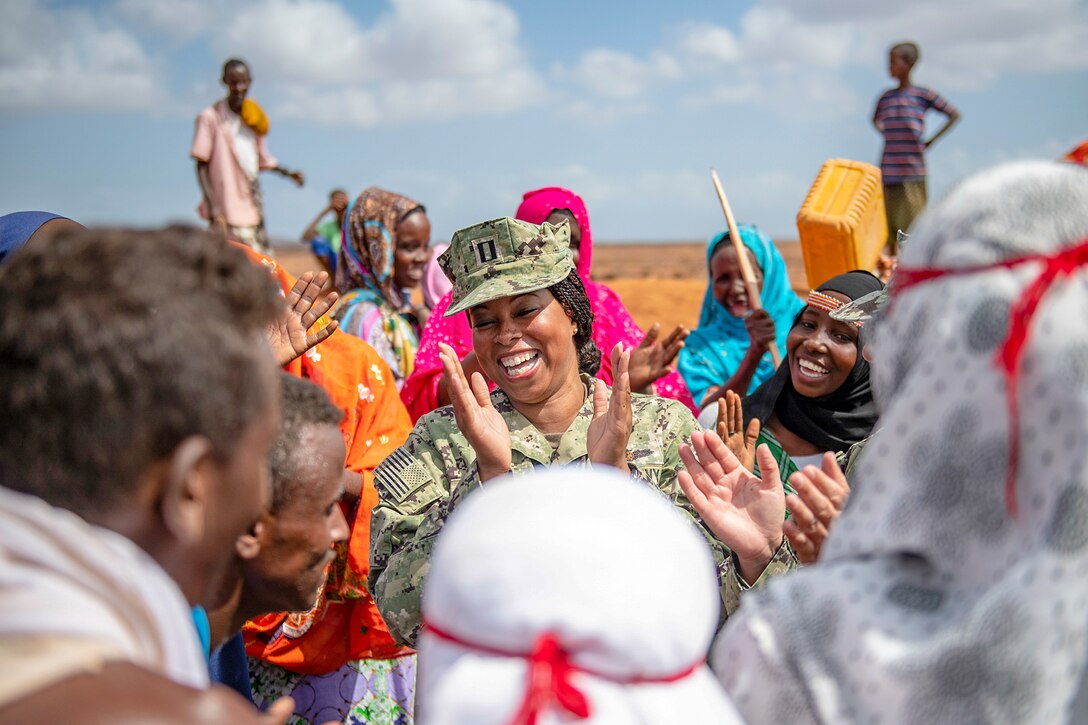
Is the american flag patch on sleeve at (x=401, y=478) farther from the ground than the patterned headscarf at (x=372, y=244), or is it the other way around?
the patterned headscarf at (x=372, y=244)

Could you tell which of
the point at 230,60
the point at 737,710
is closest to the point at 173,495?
the point at 737,710

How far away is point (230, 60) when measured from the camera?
1065 centimetres

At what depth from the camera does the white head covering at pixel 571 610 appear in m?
1.30

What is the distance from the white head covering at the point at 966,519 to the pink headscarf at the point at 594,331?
126 inches

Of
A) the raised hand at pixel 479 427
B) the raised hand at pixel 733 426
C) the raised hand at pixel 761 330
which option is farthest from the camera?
the raised hand at pixel 761 330

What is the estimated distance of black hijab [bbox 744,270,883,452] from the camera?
426cm

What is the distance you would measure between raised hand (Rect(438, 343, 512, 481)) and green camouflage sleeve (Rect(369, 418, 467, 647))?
0.10 metres

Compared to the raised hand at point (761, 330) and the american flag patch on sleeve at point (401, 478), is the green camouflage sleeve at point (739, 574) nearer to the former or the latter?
the american flag patch on sleeve at point (401, 478)

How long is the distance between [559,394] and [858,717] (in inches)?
85.2

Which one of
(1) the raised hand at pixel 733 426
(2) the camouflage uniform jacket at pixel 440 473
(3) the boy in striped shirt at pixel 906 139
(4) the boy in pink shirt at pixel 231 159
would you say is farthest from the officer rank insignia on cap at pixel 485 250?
(3) the boy in striped shirt at pixel 906 139

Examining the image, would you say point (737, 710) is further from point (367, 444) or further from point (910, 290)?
point (367, 444)

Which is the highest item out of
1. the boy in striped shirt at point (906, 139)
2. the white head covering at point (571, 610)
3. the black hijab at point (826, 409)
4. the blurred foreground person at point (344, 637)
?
the boy in striped shirt at point (906, 139)

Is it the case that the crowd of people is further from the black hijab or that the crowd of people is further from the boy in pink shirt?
the boy in pink shirt

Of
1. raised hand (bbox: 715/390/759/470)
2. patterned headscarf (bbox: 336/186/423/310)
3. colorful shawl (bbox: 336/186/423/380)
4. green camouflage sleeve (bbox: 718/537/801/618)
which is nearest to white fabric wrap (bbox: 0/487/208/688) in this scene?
green camouflage sleeve (bbox: 718/537/801/618)
